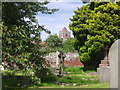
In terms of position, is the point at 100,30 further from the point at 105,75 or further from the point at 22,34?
the point at 22,34

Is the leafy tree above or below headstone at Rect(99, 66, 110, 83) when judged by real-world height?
above

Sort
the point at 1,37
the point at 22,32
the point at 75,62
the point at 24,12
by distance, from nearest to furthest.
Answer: the point at 1,37 → the point at 22,32 → the point at 24,12 → the point at 75,62

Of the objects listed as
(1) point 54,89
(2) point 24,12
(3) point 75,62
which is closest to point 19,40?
(2) point 24,12

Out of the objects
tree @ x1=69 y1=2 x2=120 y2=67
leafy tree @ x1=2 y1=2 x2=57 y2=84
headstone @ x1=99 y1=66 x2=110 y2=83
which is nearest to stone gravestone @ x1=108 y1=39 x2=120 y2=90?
leafy tree @ x1=2 y1=2 x2=57 y2=84

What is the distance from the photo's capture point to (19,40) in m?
9.71

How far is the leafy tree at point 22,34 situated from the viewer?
371 inches

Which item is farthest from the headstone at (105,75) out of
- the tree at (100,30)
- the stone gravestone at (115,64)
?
the tree at (100,30)

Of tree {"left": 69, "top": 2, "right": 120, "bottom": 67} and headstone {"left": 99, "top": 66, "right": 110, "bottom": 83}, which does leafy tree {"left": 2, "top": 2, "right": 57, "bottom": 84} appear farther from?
tree {"left": 69, "top": 2, "right": 120, "bottom": 67}

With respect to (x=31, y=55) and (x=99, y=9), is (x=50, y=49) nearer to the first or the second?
(x=31, y=55)

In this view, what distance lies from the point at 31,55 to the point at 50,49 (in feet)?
5.98

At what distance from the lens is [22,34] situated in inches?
391

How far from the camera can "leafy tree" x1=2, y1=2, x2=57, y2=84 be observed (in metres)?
9.41

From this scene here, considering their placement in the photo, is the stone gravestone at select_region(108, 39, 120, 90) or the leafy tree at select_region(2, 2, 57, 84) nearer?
the stone gravestone at select_region(108, 39, 120, 90)

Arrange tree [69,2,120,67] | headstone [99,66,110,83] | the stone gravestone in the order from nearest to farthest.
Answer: the stone gravestone, headstone [99,66,110,83], tree [69,2,120,67]
